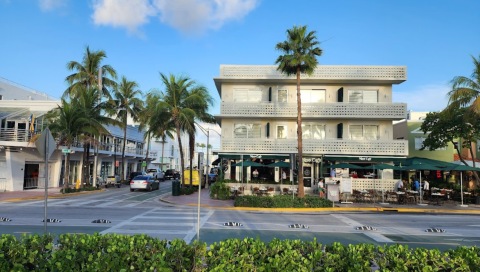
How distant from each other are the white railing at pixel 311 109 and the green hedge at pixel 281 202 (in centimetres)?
938

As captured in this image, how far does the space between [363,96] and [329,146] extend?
553 centimetres

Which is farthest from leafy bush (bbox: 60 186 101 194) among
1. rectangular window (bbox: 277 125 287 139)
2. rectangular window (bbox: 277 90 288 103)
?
rectangular window (bbox: 277 90 288 103)

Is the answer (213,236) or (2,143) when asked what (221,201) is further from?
(2,143)

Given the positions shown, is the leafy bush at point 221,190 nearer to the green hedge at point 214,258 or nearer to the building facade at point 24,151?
the building facade at point 24,151

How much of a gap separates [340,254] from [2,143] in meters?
29.9

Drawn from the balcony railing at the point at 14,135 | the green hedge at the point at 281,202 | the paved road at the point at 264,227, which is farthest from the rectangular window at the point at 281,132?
the balcony railing at the point at 14,135

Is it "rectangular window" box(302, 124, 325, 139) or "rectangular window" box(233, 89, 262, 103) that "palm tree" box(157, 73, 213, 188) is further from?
"rectangular window" box(302, 124, 325, 139)

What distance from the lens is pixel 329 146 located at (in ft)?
85.9

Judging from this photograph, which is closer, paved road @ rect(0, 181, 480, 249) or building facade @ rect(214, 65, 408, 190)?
paved road @ rect(0, 181, 480, 249)

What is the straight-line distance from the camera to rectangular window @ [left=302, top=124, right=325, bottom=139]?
1101 inches

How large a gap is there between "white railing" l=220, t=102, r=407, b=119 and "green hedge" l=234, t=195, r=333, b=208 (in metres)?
9.38

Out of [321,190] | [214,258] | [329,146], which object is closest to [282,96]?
[329,146]

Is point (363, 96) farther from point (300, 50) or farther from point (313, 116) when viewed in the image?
point (300, 50)

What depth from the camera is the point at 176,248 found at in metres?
4.68
